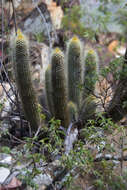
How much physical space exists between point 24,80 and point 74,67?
0.66m

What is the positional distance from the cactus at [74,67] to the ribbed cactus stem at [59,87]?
145 mm

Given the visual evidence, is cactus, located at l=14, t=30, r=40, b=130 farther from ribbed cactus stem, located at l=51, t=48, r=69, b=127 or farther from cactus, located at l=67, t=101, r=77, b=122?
cactus, located at l=67, t=101, r=77, b=122

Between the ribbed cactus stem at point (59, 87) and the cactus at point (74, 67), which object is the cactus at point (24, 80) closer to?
the ribbed cactus stem at point (59, 87)

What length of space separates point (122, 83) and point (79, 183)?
1193 mm

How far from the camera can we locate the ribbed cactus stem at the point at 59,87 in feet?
8.61

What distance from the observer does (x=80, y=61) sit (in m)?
2.82

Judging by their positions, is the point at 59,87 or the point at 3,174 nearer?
the point at 3,174

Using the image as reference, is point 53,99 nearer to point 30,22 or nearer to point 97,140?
point 97,140

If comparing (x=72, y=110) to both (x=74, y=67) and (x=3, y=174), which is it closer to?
(x=74, y=67)

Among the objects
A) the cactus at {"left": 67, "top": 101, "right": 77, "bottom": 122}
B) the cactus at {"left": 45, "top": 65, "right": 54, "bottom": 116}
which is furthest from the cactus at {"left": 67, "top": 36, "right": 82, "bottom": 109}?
the cactus at {"left": 45, "top": 65, "right": 54, "bottom": 116}

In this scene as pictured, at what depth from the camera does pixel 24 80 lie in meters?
2.55

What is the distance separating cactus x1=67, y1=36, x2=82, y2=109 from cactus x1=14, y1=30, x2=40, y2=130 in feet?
1.64

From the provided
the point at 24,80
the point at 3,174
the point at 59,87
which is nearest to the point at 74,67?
the point at 59,87

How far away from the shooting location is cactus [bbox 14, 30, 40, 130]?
2484mm
